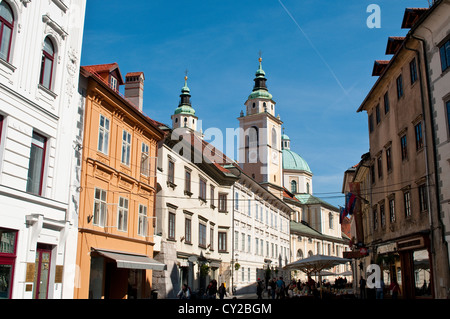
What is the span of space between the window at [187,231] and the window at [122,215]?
11021 millimetres

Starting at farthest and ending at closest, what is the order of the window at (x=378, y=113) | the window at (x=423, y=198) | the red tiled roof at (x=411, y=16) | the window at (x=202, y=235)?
the window at (x=202, y=235), the window at (x=378, y=113), the red tiled roof at (x=411, y=16), the window at (x=423, y=198)

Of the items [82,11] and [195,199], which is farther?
[195,199]

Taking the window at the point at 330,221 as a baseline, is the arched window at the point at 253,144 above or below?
above

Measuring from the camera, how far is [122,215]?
22672mm

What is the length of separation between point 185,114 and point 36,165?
98.0 meters

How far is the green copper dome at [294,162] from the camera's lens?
359 feet

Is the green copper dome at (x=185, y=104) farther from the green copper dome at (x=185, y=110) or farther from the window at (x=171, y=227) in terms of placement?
the window at (x=171, y=227)

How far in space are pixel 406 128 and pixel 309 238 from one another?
63.4 metres

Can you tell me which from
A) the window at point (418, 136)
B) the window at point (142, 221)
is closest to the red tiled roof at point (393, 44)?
the window at point (418, 136)

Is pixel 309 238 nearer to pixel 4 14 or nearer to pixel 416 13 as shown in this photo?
pixel 416 13

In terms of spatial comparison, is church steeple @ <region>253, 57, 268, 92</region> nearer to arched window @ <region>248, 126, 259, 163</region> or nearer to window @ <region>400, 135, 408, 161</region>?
arched window @ <region>248, 126, 259, 163</region>

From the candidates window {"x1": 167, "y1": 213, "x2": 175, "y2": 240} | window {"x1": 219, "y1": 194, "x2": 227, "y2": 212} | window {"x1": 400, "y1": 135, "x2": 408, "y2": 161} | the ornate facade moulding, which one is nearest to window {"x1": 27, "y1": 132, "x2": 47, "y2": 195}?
the ornate facade moulding
